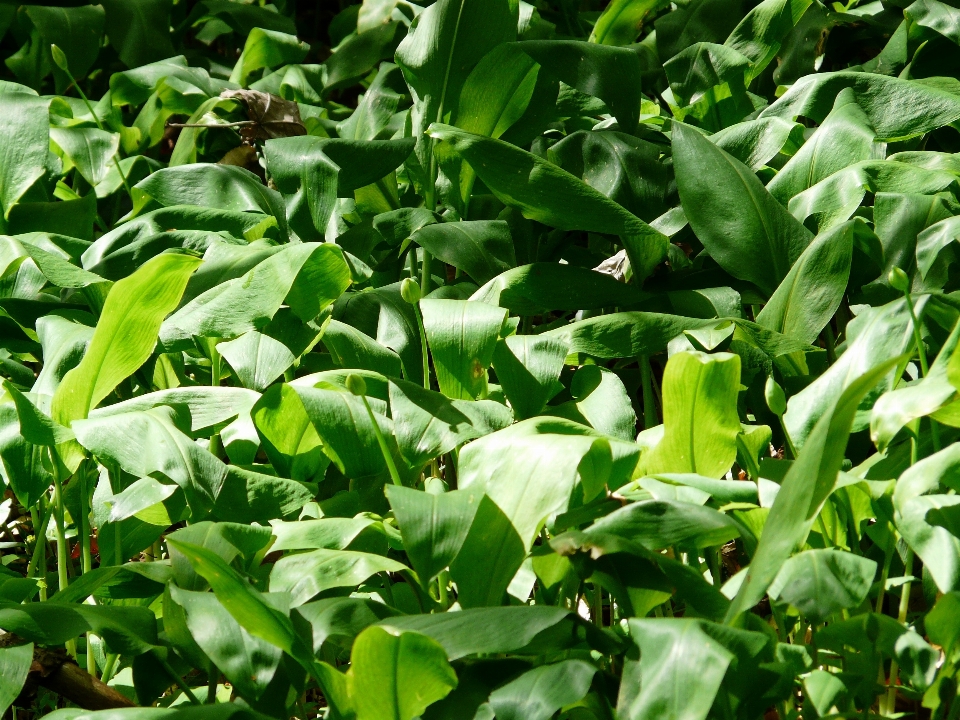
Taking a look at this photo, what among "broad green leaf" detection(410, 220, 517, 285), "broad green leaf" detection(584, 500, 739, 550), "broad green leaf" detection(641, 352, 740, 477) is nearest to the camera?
"broad green leaf" detection(584, 500, 739, 550)

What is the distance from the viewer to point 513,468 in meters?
0.73

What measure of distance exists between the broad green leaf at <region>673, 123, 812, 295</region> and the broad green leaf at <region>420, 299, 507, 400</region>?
0.28 meters

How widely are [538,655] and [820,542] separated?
269 millimetres

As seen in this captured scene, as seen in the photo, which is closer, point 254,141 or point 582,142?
point 582,142

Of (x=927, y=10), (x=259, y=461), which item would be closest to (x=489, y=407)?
(x=259, y=461)

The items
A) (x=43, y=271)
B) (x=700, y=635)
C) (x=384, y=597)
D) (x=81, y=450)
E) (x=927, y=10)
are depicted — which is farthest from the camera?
(x=927, y=10)

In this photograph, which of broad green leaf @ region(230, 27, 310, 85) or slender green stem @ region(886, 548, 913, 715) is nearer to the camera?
slender green stem @ region(886, 548, 913, 715)

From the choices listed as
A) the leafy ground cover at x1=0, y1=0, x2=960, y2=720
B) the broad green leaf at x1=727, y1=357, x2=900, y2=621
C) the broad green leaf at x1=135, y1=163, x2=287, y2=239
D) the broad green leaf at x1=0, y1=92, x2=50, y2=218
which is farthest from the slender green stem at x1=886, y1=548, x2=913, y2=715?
the broad green leaf at x1=0, y1=92, x2=50, y2=218

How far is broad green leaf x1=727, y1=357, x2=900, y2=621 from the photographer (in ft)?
1.78

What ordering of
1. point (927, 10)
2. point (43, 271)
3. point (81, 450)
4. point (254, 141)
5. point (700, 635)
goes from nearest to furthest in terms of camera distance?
point (700, 635)
point (81, 450)
point (43, 271)
point (927, 10)
point (254, 141)

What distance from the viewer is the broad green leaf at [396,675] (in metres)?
0.57

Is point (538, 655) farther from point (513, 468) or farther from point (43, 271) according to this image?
point (43, 271)

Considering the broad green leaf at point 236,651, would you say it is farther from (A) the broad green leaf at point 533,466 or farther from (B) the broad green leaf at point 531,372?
(B) the broad green leaf at point 531,372

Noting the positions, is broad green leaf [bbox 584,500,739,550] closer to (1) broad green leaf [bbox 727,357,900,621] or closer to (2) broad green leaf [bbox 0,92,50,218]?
(1) broad green leaf [bbox 727,357,900,621]
